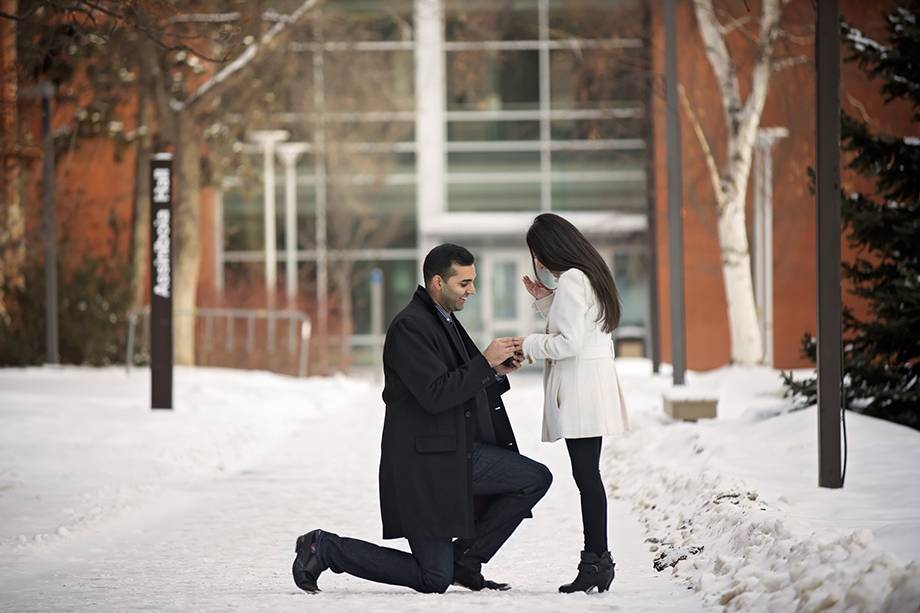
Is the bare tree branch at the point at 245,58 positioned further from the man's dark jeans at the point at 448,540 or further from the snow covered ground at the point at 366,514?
the man's dark jeans at the point at 448,540

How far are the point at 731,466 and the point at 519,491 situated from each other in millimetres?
4428

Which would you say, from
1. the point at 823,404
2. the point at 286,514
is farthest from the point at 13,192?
the point at 823,404

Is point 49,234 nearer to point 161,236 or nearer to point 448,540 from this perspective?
point 161,236

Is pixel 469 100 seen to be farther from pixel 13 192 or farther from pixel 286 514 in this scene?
pixel 286 514

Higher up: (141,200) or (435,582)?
(141,200)

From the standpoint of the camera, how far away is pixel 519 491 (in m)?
7.55

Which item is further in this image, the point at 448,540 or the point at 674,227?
the point at 674,227

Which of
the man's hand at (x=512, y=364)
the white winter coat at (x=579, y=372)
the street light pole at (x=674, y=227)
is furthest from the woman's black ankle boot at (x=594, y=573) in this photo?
the street light pole at (x=674, y=227)

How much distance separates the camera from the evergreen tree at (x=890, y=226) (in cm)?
1289

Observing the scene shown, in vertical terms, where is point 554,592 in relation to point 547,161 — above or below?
below

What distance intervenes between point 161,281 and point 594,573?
1182cm

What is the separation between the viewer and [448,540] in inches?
294

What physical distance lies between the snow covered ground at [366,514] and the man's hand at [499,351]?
108 centimetres

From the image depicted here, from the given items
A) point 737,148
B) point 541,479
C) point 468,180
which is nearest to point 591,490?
point 541,479
